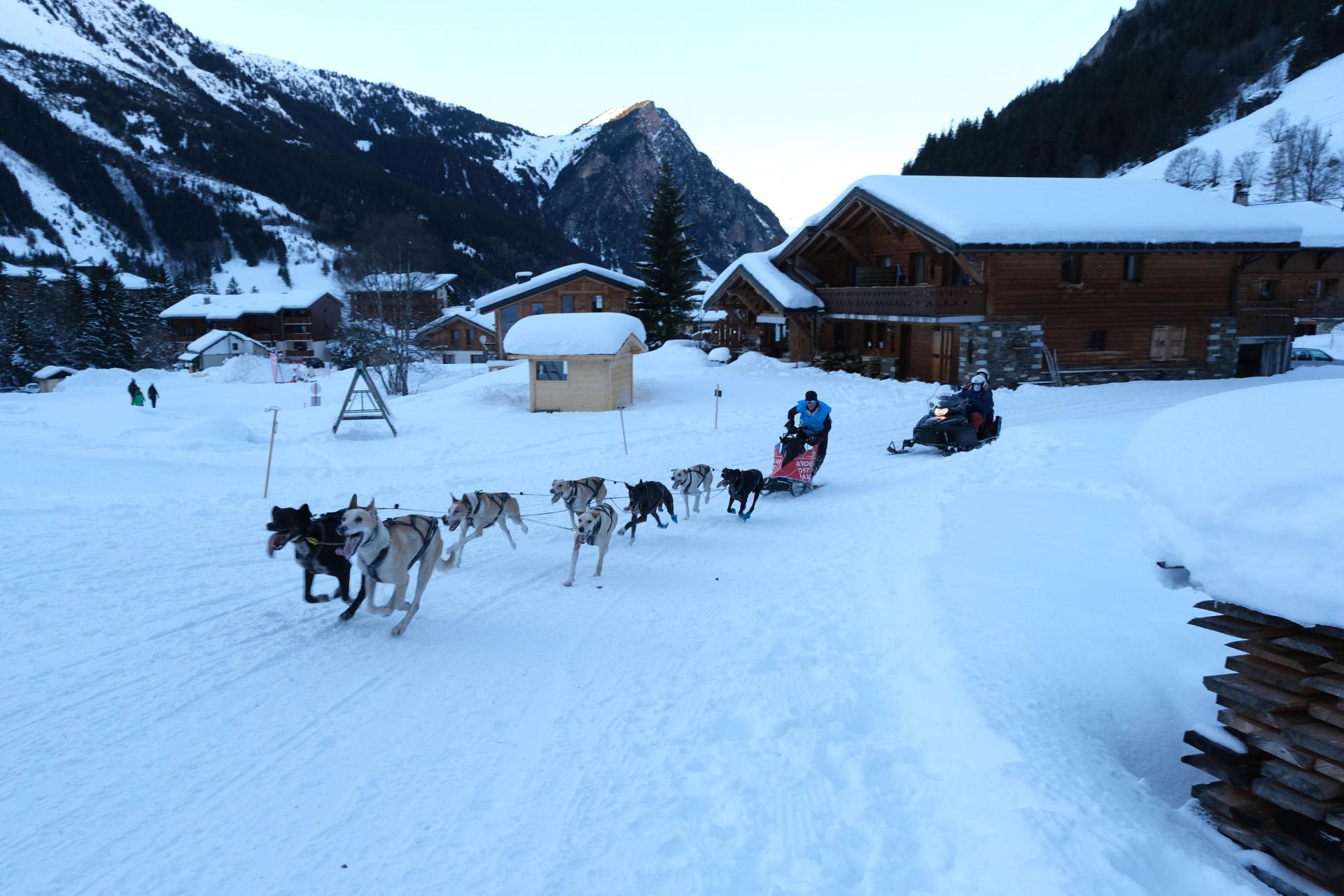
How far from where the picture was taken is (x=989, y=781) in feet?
13.8

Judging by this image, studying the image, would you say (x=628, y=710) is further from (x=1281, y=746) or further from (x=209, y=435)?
(x=209, y=435)

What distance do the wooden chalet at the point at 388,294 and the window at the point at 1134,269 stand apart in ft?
98.7

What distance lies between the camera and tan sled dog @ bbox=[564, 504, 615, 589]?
7.94m

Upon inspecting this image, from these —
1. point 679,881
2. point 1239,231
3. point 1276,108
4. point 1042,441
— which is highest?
point 1276,108

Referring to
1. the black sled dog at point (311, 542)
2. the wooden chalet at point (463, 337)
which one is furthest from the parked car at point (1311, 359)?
the wooden chalet at point (463, 337)

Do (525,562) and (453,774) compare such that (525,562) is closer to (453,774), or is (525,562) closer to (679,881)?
(453,774)

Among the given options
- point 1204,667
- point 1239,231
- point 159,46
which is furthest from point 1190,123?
point 159,46

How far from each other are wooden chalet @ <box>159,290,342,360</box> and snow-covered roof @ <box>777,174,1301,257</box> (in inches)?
2529

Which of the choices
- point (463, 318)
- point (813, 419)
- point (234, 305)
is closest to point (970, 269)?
point (813, 419)

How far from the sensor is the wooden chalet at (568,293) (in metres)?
44.4

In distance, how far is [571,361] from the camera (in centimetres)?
2262

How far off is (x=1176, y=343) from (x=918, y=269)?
9.44m

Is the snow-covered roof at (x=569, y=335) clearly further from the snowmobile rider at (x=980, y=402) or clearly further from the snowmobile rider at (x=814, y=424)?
the snowmobile rider at (x=980, y=402)

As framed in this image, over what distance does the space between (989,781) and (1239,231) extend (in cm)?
2846
